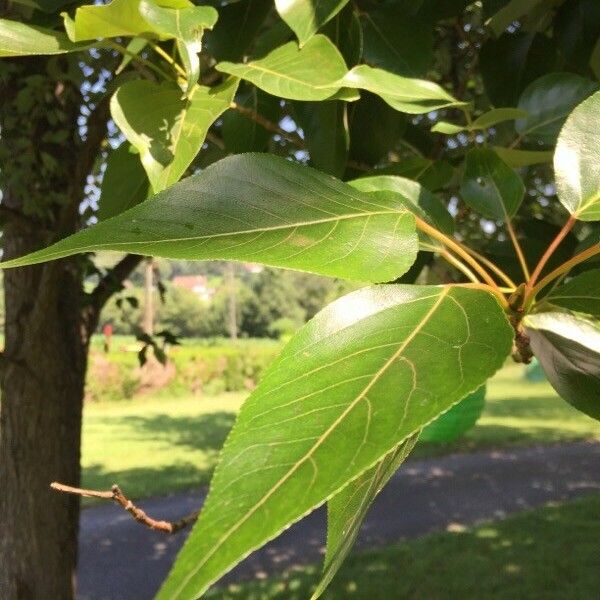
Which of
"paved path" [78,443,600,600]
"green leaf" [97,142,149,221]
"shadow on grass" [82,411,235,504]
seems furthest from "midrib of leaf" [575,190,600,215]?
"shadow on grass" [82,411,235,504]

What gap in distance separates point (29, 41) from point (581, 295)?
410mm

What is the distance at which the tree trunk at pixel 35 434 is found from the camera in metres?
2.00

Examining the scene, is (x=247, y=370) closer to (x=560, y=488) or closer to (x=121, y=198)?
(x=560, y=488)

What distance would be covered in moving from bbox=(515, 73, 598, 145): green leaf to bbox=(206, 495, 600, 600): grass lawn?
13.9 feet

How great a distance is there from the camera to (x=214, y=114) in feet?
1.76

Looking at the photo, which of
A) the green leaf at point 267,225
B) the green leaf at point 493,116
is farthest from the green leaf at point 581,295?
the green leaf at point 493,116

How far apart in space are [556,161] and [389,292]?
0.16 m

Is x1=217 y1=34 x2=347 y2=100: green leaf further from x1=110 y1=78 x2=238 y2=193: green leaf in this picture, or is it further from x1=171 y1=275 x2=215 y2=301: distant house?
x1=171 y1=275 x2=215 y2=301: distant house

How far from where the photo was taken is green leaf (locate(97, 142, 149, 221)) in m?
0.62

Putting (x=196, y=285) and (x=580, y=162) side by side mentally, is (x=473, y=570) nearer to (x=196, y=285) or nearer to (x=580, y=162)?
(x=580, y=162)

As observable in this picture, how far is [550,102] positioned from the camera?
698 millimetres

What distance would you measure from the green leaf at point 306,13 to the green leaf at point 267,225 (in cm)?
18

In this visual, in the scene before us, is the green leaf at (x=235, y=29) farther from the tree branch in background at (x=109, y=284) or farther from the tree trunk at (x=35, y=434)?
the tree branch in background at (x=109, y=284)

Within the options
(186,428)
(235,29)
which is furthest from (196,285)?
(235,29)
